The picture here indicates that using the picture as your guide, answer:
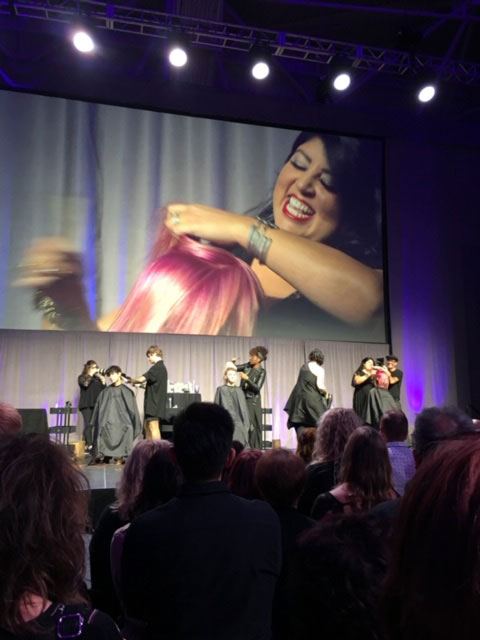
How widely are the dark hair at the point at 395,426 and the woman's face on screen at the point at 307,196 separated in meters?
8.50

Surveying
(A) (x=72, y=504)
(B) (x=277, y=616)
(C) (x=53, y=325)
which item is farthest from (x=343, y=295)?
(A) (x=72, y=504)

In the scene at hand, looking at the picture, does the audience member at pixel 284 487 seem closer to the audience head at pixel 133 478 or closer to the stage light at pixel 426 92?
the audience head at pixel 133 478

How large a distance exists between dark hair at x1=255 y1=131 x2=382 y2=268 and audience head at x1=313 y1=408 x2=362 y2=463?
353 inches

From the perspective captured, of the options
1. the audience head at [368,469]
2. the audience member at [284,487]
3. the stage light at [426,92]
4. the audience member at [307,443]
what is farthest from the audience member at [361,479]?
the stage light at [426,92]

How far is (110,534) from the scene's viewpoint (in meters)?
2.13

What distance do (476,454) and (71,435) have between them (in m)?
10.5

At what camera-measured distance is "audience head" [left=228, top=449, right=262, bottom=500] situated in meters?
2.26

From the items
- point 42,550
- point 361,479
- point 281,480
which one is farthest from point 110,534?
point 42,550

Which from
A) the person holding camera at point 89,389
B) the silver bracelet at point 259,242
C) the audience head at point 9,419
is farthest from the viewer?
the silver bracelet at point 259,242

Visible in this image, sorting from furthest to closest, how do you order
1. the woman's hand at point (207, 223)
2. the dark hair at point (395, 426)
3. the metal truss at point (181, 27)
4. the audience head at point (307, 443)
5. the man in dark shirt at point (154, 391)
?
the woman's hand at point (207, 223), the metal truss at point (181, 27), the man in dark shirt at point (154, 391), the audience head at point (307, 443), the dark hair at point (395, 426)

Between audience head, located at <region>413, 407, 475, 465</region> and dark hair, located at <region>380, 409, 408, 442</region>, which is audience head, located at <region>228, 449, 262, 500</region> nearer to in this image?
audience head, located at <region>413, 407, 475, 465</region>

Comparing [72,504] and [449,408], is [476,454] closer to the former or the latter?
[72,504]

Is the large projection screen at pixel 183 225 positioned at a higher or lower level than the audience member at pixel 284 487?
higher

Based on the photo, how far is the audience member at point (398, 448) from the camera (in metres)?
3.01
